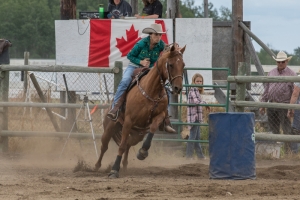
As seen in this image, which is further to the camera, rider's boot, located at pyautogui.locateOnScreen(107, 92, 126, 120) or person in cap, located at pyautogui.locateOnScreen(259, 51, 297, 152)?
person in cap, located at pyautogui.locateOnScreen(259, 51, 297, 152)

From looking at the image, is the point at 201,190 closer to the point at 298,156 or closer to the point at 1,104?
the point at 298,156

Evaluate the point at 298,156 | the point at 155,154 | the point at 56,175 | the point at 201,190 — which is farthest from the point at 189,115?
the point at 201,190

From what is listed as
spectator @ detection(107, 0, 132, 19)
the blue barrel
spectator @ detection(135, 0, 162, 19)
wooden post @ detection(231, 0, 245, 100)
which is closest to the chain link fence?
spectator @ detection(107, 0, 132, 19)

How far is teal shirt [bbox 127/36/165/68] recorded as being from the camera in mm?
11625

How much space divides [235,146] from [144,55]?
2.27 meters

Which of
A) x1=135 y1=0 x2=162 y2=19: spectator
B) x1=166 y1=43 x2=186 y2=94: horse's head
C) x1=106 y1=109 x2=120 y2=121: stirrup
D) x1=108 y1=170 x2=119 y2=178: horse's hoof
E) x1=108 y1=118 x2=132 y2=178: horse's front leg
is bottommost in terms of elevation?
x1=108 y1=170 x2=119 y2=178: horse's hoof

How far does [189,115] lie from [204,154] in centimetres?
114

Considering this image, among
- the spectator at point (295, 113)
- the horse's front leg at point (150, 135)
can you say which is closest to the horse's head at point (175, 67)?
the horse's front leg at point (150, 135)

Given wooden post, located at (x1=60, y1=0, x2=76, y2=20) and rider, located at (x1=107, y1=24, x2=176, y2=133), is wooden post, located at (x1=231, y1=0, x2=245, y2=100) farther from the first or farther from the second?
rider, located at (x1=107, y1=24, x2=176, y2=133)

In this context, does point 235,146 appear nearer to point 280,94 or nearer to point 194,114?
point 194,114

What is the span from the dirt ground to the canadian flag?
203cm

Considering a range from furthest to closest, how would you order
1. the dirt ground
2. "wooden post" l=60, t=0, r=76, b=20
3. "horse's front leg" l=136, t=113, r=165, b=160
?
"wooden post" l=60, t=0, r=76, b=20 → "horse's front leg" l=136, t=113, r=165, b=160 → the dirt ground

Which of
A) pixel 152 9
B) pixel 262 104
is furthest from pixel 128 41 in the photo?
pixel 262 104

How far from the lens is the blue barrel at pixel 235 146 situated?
35.0 feet
